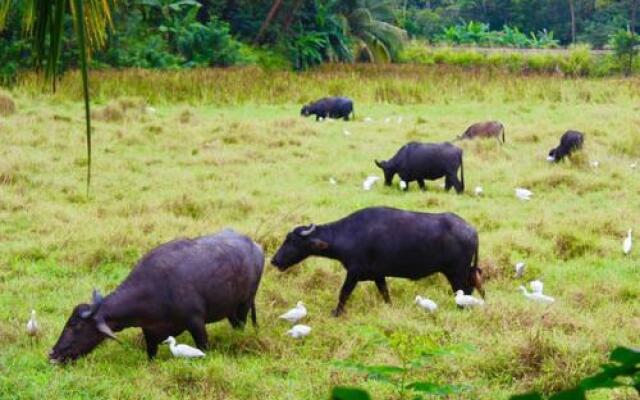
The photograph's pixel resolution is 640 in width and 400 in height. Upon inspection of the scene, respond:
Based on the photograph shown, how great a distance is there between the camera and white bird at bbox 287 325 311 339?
18.0 feet

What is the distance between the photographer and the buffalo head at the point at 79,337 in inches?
196

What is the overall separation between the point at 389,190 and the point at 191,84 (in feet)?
31.2

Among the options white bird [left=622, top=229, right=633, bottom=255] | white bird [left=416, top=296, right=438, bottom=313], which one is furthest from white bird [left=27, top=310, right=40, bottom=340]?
white bird [left=622, top=229, right=633, bottom=255]

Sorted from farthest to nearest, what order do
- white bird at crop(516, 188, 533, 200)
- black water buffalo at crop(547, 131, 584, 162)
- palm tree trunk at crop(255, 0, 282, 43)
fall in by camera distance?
1. palm tree trunk at crop(255, 0, 282, 43)
2. black water buffalo at crop(547, 131, 584, 162)
3. white bird at crop(516, 188, 533, 200)

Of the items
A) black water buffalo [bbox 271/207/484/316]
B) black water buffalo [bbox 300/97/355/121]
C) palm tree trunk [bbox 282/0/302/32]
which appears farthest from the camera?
palm tree trunk [bbox 282/0/302/32]

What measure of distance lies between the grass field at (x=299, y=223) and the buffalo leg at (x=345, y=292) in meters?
0.10

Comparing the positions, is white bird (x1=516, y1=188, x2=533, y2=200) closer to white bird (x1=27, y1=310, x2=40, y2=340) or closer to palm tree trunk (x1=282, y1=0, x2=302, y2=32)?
white bird (x1=27, y1=310, x2=40, y2=340)

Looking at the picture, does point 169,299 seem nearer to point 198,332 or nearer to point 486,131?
point 198,332

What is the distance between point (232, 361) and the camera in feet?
16.7

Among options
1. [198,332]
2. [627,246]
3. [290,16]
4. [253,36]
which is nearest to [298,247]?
[198,332]

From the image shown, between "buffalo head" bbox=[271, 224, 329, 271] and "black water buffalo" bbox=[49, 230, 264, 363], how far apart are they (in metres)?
0.87

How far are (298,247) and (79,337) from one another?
1900mm

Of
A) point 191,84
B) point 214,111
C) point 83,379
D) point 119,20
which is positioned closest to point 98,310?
point 83,379

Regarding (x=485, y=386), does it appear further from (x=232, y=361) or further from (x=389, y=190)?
(x=389, y=190)
